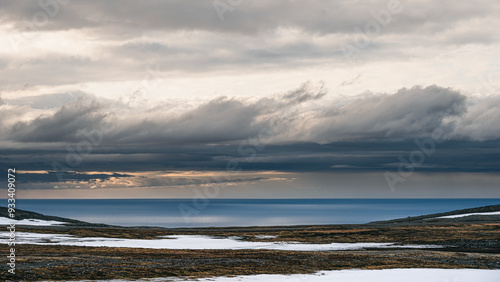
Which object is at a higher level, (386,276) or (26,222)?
(26,222)

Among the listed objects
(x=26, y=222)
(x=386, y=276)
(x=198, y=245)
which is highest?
(x=26, y=222)

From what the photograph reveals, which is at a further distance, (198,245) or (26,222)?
(26,222)

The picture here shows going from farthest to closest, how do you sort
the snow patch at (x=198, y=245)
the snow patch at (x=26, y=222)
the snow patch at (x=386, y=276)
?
the snow patch at (x=26, y=222) < the snow patch at (x=198, y=245) < the snow patch at (x=386, y=276)

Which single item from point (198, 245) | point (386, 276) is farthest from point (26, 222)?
point (386, 276)

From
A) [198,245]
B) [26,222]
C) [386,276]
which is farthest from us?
[26,222]

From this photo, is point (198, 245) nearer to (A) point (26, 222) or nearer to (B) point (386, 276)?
(B) point (386, 276)

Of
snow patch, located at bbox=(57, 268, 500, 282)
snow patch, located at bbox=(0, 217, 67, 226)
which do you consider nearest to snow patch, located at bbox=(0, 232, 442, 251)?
snow patch, located at bbox=(57, 268, 500, 282)

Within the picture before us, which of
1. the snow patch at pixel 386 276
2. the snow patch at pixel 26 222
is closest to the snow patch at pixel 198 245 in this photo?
the snow patch at pixel 386 276

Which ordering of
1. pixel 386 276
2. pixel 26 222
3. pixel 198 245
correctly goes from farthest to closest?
pixel 26 222
pixel 198 245
pixel 386 276

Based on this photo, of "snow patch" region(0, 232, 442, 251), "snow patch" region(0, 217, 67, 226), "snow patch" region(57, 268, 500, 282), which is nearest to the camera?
"snow patch" region(57, 268, 500, 282)

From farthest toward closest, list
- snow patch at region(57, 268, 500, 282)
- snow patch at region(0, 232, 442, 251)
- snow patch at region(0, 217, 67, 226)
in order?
1. snow patch at region(0, 217, 67, 226)
2. snow patch at region(0, 232, 442, 251)
3. snow patch at region(57, 268, 500, 282)

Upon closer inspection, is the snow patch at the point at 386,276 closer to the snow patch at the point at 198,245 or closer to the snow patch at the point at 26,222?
the snow patch at the point at 198,245

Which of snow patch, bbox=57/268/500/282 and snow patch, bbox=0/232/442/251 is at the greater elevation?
snow patch, bbox=0/232/442/251

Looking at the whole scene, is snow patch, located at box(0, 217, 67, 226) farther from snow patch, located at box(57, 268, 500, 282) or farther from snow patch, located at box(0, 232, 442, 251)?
snow patch, located at box(57, 268, 500, 282)
